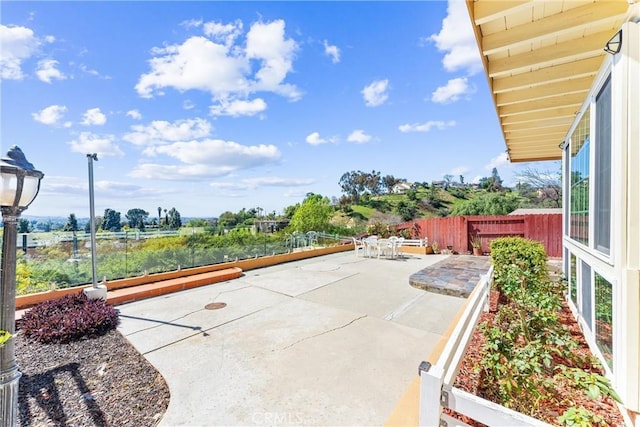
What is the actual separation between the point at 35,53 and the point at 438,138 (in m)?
18.6

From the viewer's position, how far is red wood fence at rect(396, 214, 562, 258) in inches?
387

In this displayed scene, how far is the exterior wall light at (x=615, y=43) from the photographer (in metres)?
1.76

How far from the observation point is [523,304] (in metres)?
3.27

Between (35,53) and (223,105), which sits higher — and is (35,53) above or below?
below

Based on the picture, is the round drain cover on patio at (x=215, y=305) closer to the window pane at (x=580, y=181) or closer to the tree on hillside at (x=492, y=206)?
the window pane at (x=580, y=181)

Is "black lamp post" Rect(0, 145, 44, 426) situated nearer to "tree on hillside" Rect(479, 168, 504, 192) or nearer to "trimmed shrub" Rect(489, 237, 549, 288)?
"trimmed shrub" Rect(489, 237, 549, 288)

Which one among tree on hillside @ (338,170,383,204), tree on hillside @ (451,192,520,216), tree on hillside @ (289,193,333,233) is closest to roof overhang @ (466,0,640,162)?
tree on hillside @ (289,193,333,233)

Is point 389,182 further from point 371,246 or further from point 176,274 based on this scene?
point 176,274

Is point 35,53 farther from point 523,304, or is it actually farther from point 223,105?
point 523,304

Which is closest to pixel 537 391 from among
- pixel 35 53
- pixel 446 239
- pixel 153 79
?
pixel 35 53

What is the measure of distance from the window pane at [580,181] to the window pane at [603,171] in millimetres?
581

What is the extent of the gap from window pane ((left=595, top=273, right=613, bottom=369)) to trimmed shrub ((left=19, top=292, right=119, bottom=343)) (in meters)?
5.81

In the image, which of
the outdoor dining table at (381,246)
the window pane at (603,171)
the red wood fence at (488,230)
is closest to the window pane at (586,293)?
the window pane at (603,171)

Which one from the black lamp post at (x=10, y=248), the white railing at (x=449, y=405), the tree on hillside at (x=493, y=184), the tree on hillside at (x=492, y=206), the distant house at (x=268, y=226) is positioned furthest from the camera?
the tree on hillside at (x=493, y=184)
